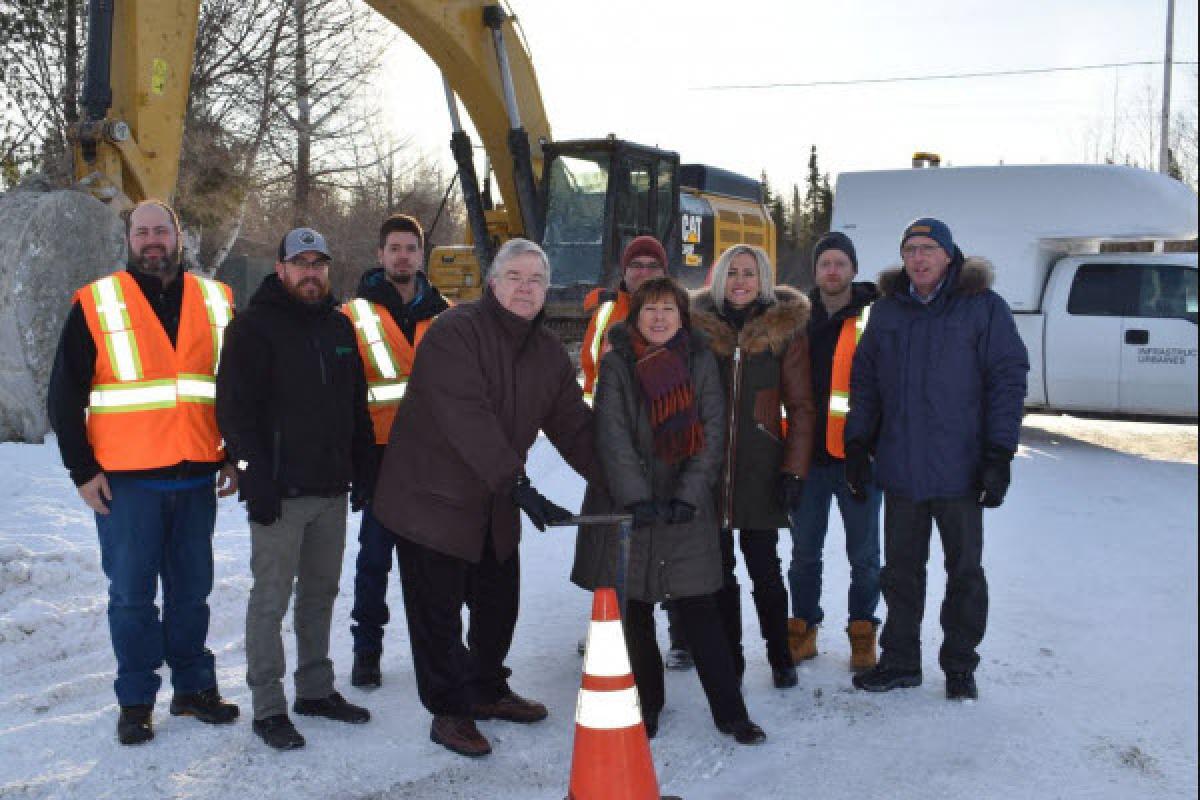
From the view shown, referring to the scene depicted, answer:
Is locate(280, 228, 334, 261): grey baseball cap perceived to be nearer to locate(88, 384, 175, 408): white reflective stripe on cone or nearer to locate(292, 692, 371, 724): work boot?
locate(88, 384, 175, 408): white reflective stripe on cone

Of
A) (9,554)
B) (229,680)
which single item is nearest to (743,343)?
(229,680)

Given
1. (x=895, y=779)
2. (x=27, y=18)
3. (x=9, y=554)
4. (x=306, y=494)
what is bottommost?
(x=895, y=779)

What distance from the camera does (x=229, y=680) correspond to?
Result: 4.73m

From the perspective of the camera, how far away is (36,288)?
31.1ft

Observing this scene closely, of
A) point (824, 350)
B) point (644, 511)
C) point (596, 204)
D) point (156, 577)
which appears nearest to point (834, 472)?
point (824, 350)

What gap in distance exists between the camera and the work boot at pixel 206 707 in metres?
4.27

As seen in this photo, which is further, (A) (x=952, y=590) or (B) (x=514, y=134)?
(B) (x=514, y=134)

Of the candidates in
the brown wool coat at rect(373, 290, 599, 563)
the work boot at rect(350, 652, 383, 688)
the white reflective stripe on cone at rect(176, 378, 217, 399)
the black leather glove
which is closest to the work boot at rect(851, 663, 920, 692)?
the brown wool coat at rect(373, 290, 599, 563)

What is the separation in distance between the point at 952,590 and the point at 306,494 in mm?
2661

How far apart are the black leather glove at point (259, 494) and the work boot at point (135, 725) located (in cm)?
85

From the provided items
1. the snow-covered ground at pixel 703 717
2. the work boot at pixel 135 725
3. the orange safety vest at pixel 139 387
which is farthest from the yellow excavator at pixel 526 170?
the work boot at pixel 135 725

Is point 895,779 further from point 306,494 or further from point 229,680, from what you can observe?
point 229,680

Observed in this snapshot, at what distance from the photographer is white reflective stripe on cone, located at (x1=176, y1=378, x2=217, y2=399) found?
423cm

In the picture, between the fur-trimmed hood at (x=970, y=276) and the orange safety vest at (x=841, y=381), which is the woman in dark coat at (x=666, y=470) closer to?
the orange safety vest at (x=841, y=381)
